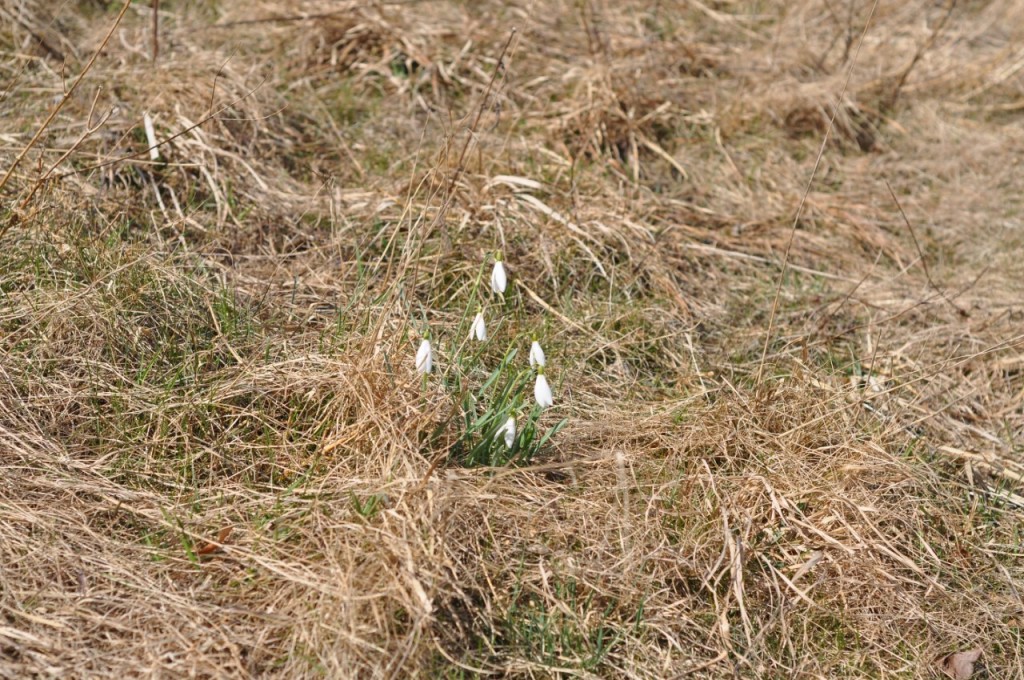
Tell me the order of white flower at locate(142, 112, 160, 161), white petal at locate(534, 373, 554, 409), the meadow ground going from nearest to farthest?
the meadow ground, white petal at locate(534, 373, 554, 409), white flower at locate(142, 112, 160, 161)

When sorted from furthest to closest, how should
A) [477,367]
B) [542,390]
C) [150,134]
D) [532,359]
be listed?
[150,134] < [477,367] < [532,359] < [542,390]

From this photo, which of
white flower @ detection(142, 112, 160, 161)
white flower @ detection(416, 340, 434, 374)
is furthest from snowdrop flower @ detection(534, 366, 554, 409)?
white flower @ detection(142, 112, 160, 161)

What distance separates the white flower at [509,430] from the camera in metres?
2.60

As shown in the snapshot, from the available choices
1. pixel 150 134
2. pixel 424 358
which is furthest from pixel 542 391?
pixel 150 134

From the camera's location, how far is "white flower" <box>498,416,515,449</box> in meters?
2.60

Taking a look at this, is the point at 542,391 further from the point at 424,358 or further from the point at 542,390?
the point at 424,358

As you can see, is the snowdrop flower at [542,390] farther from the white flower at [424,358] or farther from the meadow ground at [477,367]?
the white flower at [424,358]

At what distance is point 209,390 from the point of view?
2.82 m

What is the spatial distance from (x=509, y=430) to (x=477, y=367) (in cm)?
44

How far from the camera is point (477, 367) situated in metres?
3.02

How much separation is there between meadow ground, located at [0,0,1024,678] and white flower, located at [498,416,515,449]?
58 mm

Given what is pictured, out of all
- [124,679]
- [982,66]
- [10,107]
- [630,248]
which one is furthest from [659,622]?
[982,66]

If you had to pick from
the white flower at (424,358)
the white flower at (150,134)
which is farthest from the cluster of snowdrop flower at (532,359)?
the white flower at (150,134)

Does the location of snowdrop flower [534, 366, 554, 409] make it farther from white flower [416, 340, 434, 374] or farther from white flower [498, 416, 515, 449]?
white flower [416, 340, 434, 374]
